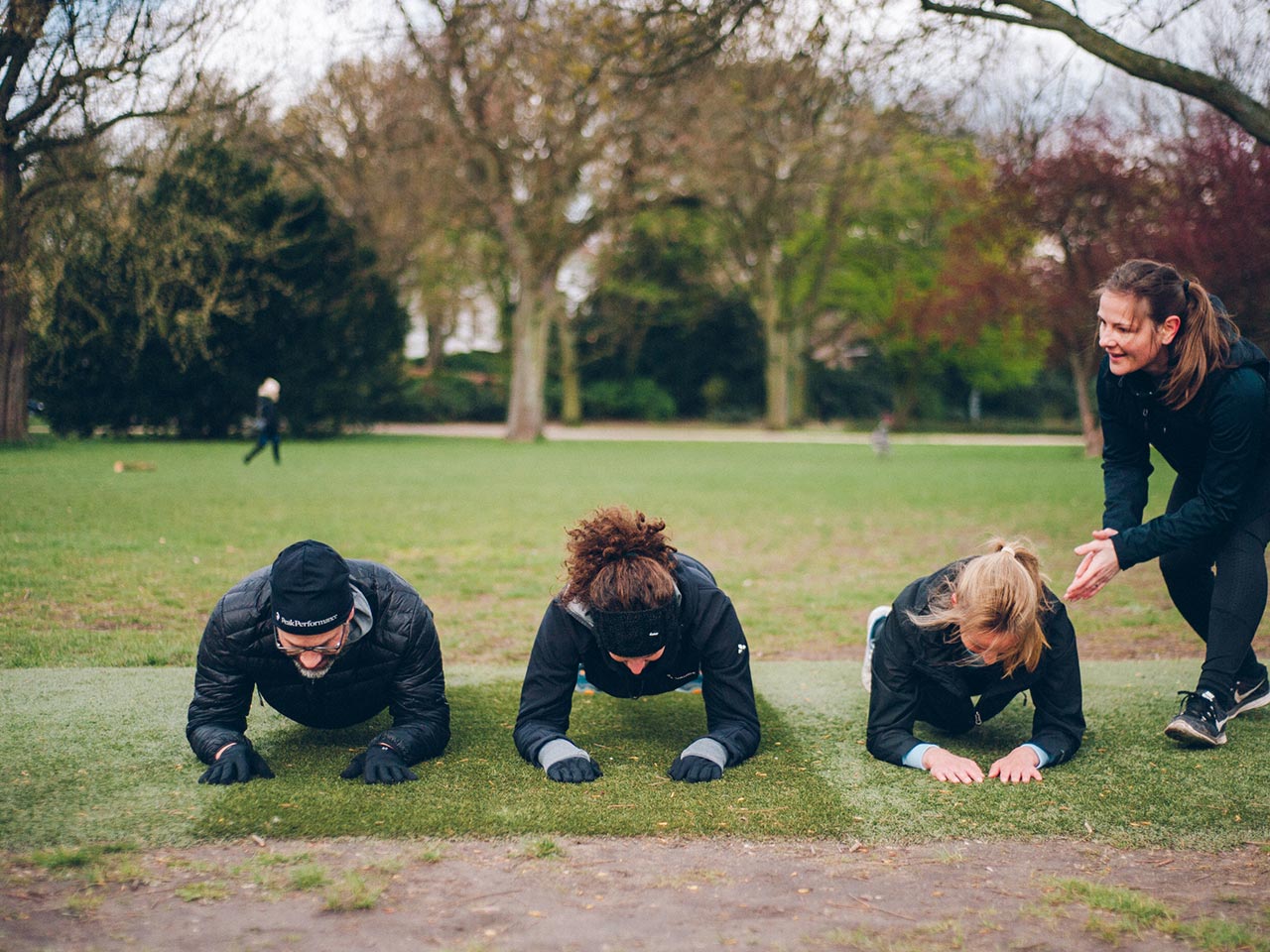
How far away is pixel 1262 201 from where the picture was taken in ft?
68.0

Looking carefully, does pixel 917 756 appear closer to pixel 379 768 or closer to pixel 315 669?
pixel 379 768

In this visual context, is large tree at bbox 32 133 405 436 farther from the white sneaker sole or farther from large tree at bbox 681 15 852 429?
the white sneaker sole

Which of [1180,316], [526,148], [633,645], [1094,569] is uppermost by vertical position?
[526,148]

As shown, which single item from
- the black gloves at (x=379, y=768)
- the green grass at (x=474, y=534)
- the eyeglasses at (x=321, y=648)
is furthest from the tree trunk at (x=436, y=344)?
the eyeglasses at (x=321, y=648)

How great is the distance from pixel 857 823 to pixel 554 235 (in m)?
31.9

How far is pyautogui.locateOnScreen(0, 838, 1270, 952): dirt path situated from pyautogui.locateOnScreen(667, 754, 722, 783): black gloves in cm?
55

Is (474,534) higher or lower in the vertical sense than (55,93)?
lower

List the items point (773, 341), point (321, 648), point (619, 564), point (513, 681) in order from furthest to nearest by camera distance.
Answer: point (773, 341) < point (513, 681) < point (619, 564) < point (321, 648)

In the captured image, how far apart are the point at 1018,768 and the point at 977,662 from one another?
0.46m

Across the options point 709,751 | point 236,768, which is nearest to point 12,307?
point 236,768

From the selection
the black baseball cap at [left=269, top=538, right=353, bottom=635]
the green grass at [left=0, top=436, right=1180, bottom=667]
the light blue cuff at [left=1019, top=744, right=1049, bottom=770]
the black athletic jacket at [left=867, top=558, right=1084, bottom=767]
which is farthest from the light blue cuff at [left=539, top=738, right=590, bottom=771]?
the green grass at [left=0, top=436, right=1180, bottom=667]

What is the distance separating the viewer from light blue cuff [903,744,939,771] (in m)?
4.39

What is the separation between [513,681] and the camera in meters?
6.06

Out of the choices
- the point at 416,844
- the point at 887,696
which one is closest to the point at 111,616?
the point at 416,844
